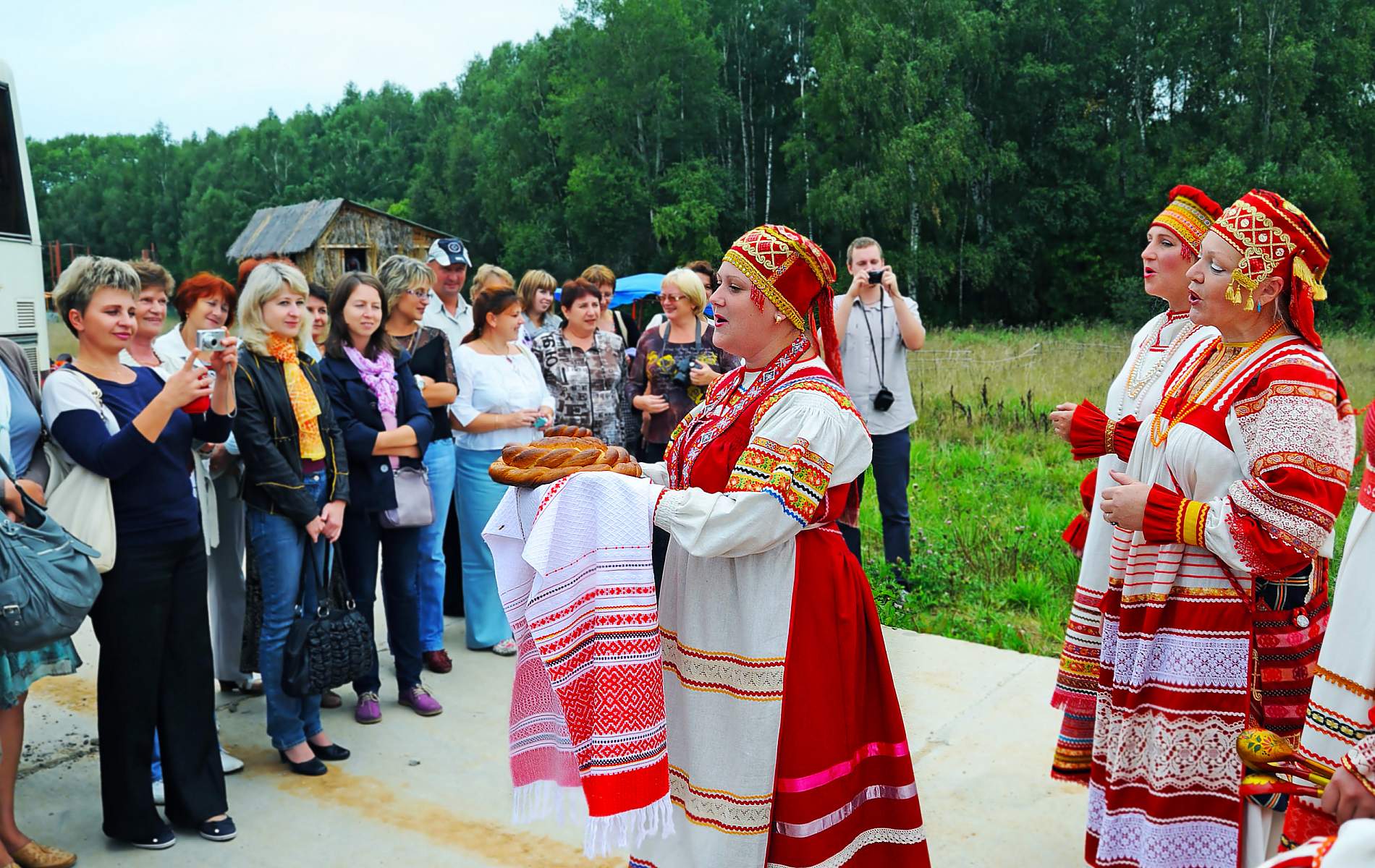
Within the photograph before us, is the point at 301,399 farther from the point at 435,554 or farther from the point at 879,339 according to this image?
the point at 879,339

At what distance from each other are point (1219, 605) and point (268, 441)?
3.37 metres

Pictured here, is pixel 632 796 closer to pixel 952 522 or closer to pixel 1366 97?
pixel 952 522

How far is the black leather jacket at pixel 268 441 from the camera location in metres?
4.14

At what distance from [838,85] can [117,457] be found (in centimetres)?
3264

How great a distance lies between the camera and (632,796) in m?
2.51

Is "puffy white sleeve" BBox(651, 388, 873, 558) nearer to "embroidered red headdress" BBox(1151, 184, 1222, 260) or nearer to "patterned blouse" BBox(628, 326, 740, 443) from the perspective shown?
"embroidered red headdress" BBox(1151, 184, 1222, 260)

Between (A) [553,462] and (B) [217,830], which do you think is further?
(B) [217,830]

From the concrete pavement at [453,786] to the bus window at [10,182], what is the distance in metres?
4.57

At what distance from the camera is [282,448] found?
4.26 meters

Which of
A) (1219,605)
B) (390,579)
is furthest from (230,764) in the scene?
(1219,605)

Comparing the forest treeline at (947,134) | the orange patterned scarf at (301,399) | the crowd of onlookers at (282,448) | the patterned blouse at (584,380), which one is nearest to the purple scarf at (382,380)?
the crowd of onlookers at (282,448)

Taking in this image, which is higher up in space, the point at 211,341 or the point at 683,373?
the point at 211,341

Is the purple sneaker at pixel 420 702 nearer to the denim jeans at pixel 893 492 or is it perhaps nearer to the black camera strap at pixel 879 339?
the denim jeans at pixel 893 492

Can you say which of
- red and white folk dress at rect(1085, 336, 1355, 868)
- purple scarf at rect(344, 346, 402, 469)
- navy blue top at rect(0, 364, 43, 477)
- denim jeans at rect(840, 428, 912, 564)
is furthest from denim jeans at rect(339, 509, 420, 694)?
red and white folk dress at rect(1085, 336, 1355, 868)
